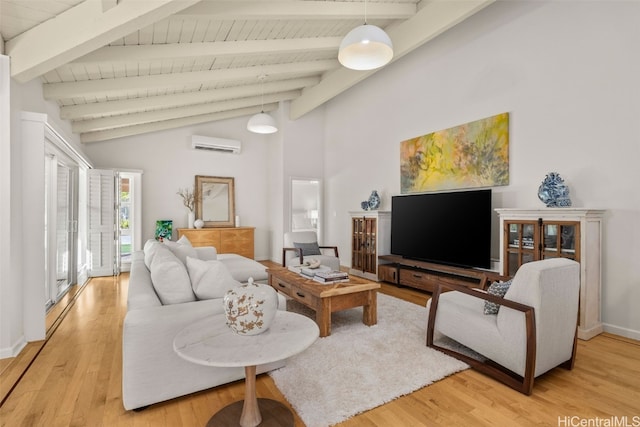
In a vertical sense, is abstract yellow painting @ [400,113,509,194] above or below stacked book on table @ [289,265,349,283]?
above

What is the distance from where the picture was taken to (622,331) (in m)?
3.09

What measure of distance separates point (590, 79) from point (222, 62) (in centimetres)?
434

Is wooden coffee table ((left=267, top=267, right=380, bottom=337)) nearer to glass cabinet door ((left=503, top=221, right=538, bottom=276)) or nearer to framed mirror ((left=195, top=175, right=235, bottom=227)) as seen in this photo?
glass cabinet door ((left=503, top=221, right=538, bottom=276))

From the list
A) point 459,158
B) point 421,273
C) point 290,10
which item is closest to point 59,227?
point 290,10

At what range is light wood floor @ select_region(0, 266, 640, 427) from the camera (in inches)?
72.6

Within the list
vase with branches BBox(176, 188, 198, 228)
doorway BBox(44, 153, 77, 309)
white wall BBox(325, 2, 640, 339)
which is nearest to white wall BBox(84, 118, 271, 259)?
vase with branches BBox(176, 188, 198, 228)

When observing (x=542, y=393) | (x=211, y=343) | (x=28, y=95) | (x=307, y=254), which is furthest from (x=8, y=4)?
(x=542, y=393)

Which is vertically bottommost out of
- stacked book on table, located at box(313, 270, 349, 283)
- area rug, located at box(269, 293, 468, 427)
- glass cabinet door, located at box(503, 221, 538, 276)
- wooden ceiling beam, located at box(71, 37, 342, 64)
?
area rug, located at box(269, 293, 468, 427)

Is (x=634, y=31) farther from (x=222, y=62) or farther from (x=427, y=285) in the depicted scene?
(x=222, y=62)

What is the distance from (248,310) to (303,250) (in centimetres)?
368

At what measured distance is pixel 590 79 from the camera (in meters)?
3.29

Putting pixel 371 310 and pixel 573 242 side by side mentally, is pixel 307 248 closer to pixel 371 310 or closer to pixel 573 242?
pixel 371 310

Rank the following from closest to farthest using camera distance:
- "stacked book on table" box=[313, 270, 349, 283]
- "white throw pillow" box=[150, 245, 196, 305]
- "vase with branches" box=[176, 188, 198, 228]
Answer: "white throw pillow" box=[150, 245, 196, 305], "stacked book on table" box=[313, 270, 349, 283], "vase with branches" box=[176, 188, 198, 228]

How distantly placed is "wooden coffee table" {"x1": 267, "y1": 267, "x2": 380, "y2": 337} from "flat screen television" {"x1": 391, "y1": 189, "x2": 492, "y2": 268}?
5.41ft
